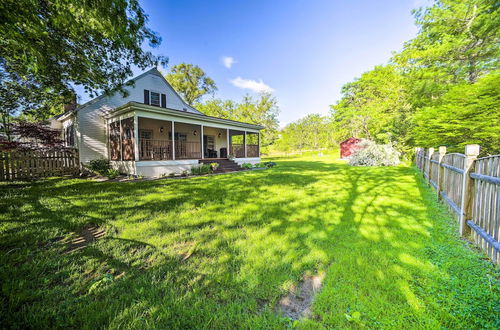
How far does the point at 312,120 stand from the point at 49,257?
148 ft

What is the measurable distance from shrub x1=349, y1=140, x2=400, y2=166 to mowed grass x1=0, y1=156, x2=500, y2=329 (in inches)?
473

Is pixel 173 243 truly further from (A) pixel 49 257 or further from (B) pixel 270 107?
(B) pixel 270 107

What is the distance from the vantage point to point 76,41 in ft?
19.4

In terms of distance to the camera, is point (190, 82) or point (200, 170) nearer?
point (200, 170)

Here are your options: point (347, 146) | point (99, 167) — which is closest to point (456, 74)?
point (347, 146)

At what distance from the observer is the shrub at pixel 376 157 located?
1451cm

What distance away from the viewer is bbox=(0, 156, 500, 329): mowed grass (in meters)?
1.50

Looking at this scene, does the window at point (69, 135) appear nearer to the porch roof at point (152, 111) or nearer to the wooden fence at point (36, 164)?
the wooden fence at point (36, 164)

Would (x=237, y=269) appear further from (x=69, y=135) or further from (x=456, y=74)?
(x=69, y=135)

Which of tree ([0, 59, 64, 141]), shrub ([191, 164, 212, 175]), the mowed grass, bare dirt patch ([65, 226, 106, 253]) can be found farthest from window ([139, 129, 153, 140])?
bare dirt patch ([65, 226, 106, 253])

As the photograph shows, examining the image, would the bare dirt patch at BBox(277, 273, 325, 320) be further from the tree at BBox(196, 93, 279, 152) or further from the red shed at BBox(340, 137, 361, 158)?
the tree at BBox(196, 93, 279, 152)

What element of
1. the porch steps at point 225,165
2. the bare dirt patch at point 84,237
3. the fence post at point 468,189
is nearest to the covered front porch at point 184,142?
the porch steps at point 225,165

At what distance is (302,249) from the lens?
2553mm

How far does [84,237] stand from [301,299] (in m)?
3.30
